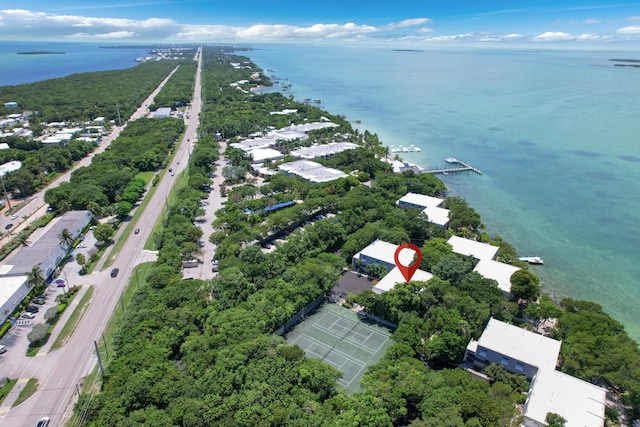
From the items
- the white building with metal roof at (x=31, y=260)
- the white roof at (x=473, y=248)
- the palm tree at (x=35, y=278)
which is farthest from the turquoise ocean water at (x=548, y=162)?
the white building with metal roof at (x=31, y=260)

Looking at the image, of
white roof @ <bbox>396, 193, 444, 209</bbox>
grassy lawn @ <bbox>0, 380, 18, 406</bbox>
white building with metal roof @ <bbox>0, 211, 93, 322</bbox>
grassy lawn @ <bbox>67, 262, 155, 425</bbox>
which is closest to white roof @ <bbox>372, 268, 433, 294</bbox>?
white roof @ <bbox>396, 193, 444, 209</bbox>

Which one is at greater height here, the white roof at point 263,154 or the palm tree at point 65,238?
the palm tree at point 65,238

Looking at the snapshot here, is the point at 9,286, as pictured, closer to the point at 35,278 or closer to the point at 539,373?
the point at 35,278

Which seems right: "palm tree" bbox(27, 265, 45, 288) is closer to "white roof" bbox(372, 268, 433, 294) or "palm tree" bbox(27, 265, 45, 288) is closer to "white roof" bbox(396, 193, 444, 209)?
"white roof" bbox(372, 268, 433, 294)

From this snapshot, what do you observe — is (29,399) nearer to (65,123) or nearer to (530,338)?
(530,338)

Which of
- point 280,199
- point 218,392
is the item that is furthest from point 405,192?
point 218,392

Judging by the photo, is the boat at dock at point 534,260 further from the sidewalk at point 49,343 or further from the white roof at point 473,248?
the sidewalk at point 49,343
